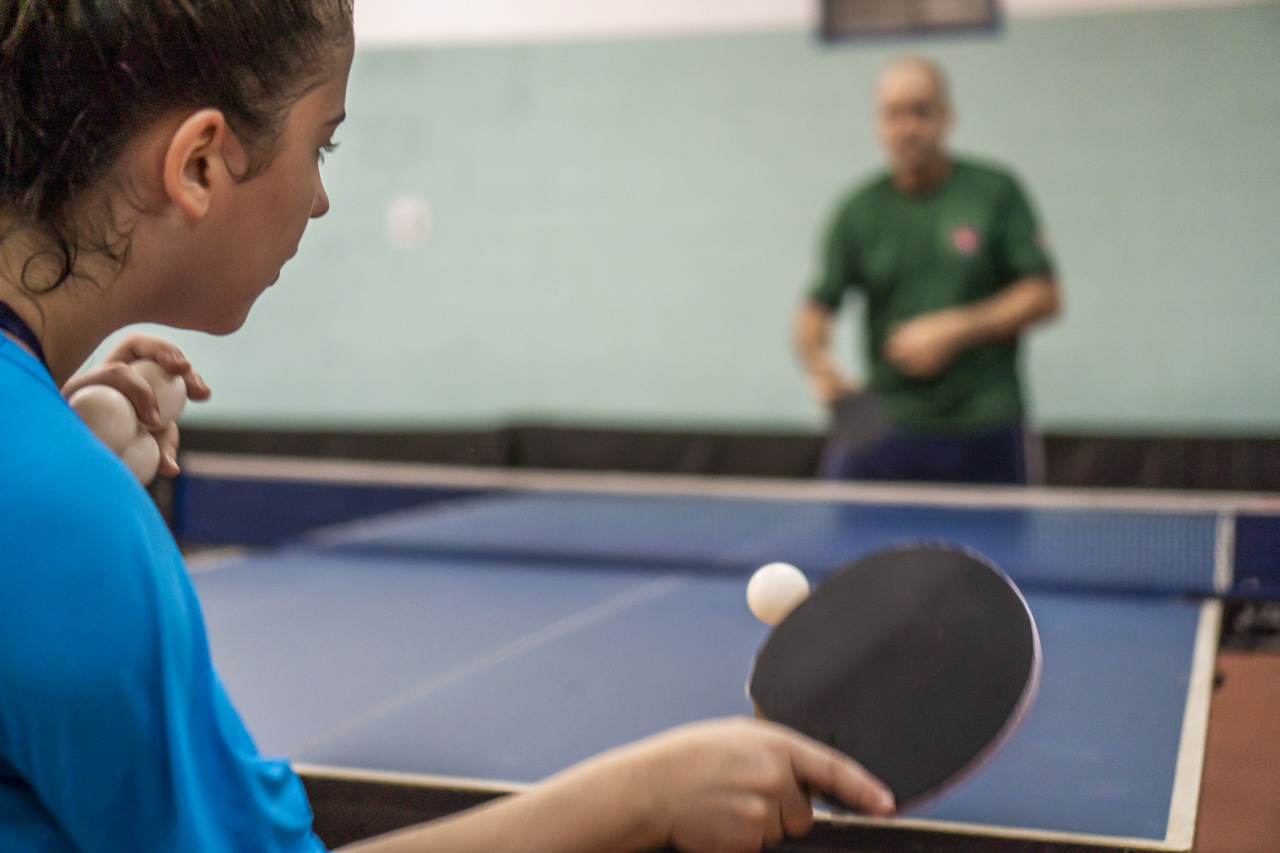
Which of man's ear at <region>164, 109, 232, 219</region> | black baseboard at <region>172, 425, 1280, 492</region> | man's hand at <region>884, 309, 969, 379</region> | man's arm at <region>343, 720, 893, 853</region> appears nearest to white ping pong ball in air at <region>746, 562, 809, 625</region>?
man's arm at <region>343, 720, 893, 853</region>

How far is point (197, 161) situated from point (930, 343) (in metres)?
3.01

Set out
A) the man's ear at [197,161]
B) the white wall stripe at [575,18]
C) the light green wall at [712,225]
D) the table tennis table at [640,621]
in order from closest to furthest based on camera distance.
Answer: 1. the man's ear at [197,161]
2. the table tennis table at [640,621]
3. the light green wall at [712,225]
4. the white wall stripe at [575,18]

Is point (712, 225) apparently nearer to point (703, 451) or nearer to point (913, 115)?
point (703, 451)

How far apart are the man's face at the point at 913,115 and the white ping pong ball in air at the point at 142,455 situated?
3068 mm

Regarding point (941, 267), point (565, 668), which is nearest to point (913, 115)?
point (941, 267)

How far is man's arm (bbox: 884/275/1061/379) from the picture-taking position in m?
3.60

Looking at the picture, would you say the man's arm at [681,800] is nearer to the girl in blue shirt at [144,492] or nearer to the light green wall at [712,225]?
the girl in blue shirt at [144,492]

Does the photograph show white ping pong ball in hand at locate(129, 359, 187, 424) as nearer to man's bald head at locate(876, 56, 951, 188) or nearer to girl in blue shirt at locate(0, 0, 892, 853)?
girl in blue shirt at locate(0, 0, 892, 853)

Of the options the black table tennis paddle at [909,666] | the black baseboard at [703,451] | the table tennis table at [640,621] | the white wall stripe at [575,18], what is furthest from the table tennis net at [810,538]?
the white wall stripe at [575,18]

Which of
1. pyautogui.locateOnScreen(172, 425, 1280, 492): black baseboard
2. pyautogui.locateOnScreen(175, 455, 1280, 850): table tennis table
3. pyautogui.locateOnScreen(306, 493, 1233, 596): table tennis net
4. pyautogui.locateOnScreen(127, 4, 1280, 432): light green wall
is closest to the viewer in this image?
pyautogui.locateOnScreen(175, 455, 1280, 850): table tennis table

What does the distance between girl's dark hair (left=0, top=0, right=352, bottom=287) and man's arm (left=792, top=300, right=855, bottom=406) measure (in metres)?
3.08

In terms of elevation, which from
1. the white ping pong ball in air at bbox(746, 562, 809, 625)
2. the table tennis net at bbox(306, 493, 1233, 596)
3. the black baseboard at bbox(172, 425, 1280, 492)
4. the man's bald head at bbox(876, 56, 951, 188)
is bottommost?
the black baseboard at bbox(172, 425, 1280, 492)

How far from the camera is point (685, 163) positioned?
6105 millimetres

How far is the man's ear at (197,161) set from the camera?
0.74 metres
